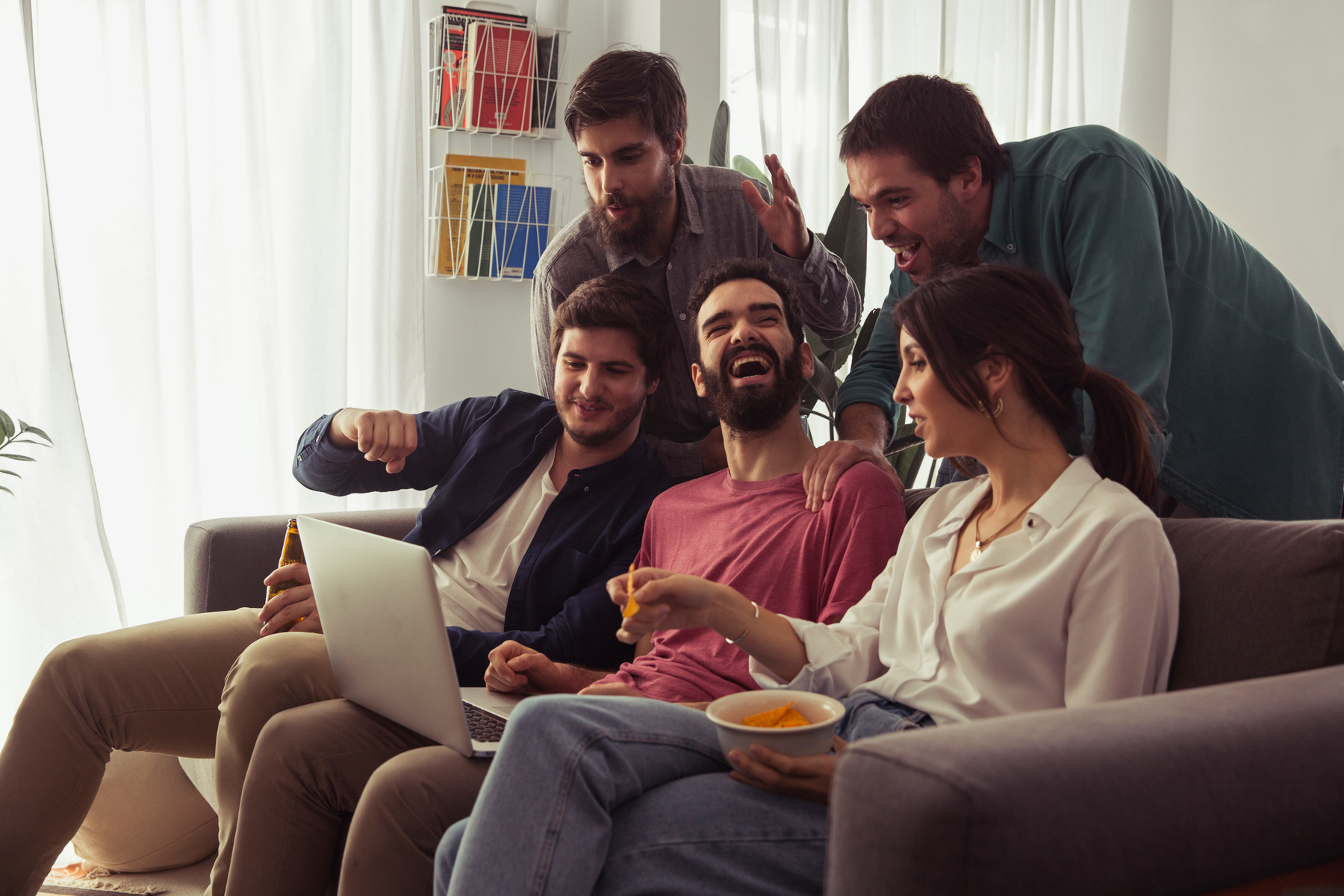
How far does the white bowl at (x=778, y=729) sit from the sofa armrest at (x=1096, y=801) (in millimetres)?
236

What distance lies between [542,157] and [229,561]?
1.70 m

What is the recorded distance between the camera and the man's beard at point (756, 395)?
1.75 meters

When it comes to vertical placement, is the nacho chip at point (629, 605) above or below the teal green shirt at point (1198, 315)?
below

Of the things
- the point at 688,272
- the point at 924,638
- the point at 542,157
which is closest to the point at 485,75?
the point at 542,157

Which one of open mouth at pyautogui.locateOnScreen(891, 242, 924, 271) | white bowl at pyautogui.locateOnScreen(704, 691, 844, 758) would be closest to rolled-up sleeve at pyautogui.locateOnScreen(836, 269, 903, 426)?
open mouth at pyautogui.locateOnScreen(891, 242, 924, 271)

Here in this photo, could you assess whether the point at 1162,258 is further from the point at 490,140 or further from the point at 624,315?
the point at 490,140

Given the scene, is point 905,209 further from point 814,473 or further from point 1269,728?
point 1269,728

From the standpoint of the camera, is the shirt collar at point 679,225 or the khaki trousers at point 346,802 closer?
the khaki trousers at point 346,802

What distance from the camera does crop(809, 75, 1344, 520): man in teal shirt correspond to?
1544 mm

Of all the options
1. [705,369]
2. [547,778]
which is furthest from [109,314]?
[547,778]

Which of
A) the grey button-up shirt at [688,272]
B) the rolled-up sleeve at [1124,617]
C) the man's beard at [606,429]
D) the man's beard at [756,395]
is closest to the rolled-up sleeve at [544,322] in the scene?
the grey button-up shirt at [688,272]

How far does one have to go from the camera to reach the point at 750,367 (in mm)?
1777

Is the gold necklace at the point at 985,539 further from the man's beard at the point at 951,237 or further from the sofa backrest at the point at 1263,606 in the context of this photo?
the man's beard at the point at 951,237

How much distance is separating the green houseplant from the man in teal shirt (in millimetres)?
1859
